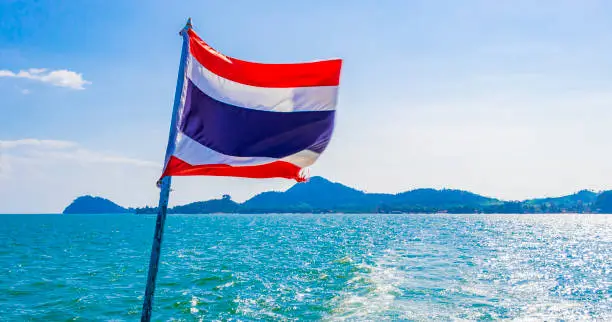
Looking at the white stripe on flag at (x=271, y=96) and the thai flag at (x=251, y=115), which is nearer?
the thai flag at (x=251, y=115)

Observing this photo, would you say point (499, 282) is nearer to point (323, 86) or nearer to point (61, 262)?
point (323, 86)

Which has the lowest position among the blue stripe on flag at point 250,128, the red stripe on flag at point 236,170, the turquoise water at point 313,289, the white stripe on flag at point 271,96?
the turquoise water at point 313,289

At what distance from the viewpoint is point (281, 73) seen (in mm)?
7457

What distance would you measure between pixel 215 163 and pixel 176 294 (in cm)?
2457

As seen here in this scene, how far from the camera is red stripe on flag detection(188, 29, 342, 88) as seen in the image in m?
7.32

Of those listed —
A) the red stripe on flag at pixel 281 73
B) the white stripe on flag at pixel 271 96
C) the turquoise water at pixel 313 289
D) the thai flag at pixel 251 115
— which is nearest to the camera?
the thai flag at pixel 251 115

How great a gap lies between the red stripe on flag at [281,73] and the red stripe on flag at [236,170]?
1.27 m

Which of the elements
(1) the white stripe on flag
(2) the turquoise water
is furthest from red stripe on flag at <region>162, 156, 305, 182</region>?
(2) the turquoise water

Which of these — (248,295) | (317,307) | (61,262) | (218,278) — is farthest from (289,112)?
(61,262)

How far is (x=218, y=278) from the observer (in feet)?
119

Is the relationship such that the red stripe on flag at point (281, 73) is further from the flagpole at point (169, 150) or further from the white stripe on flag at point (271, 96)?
the flagpole at point (169, 150)

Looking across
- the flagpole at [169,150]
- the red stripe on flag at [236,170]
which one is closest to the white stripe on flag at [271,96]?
the flagpole at [169,150]

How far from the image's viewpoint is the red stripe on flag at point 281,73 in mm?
7316

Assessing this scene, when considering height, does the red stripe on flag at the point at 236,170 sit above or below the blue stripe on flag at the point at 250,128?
below
